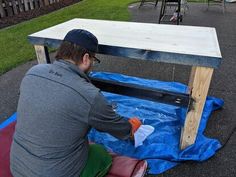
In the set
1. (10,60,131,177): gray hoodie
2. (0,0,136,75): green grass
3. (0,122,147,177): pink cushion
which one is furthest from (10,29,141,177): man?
(0,0,136,75): green grass

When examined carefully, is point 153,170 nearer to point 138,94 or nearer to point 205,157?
point 205,157

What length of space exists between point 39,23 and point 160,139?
200 inches

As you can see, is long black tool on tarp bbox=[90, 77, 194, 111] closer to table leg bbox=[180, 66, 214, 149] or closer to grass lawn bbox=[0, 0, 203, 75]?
table leg bbox=[180, 66, 214, 149]

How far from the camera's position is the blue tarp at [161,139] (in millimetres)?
2346

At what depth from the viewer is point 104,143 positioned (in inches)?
101

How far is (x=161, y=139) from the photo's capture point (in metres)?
2.60

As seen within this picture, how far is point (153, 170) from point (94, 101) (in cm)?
115

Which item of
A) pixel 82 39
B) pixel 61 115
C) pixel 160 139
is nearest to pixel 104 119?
pixel 61 115

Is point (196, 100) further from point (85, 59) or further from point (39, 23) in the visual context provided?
point (39, 23)

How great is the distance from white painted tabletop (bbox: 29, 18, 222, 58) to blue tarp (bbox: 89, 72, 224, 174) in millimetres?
804

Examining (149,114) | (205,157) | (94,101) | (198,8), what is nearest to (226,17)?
(198,8)

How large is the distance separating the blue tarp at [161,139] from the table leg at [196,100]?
111 mm

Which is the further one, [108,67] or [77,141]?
[108,67]

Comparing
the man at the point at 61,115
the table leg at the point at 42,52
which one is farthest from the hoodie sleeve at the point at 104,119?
the table leg at the point at 42,52
